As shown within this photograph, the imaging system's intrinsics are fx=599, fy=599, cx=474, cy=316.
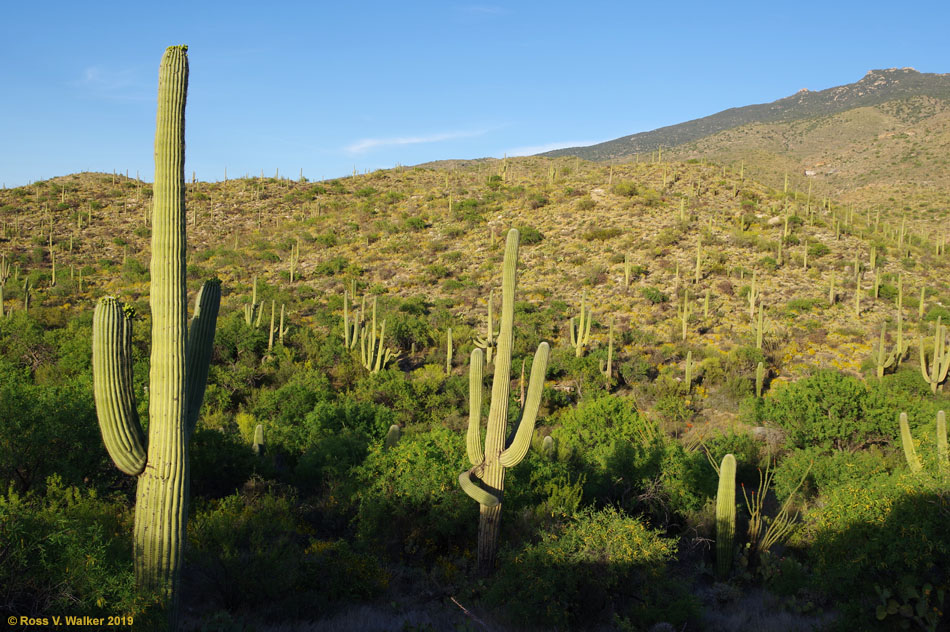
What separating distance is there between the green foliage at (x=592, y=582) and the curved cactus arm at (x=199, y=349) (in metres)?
4.41

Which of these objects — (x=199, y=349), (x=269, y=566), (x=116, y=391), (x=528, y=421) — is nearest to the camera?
(x=116, y=391)

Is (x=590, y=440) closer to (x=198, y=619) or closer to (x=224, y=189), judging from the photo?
(x=198, y=619)

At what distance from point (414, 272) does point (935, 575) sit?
28643 millimetres

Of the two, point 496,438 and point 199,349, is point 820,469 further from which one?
point 199,349

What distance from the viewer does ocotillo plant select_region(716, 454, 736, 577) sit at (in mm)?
9820

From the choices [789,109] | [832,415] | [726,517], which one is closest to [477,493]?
[726,517]

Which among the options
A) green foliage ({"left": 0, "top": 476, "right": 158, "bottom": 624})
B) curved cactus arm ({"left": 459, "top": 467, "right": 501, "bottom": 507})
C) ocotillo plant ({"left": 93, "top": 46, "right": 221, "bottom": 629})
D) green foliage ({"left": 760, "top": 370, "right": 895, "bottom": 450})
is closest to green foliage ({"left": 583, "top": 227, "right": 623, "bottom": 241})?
green foliage ({"left": 760, "top": 370, "right": 895, "bottom": 450})

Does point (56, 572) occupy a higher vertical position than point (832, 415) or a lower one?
higher

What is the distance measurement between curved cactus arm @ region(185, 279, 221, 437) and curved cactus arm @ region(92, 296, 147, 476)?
0.49 m

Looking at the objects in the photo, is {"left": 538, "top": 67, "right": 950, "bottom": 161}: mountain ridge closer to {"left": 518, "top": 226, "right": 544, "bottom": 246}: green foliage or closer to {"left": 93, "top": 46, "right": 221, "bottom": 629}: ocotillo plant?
{"left": 518, "top": 226, "right": 544, "bottom": 246}: green foliage

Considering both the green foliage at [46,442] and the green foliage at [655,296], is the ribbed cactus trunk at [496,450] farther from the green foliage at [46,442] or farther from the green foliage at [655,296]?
the green foliage at [655,296]

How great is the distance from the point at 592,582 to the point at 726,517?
345 cm

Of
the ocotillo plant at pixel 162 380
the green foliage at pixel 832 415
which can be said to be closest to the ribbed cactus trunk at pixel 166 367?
the ocotillo plant at pixel 162 380

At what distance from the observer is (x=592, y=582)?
7.76 meters
